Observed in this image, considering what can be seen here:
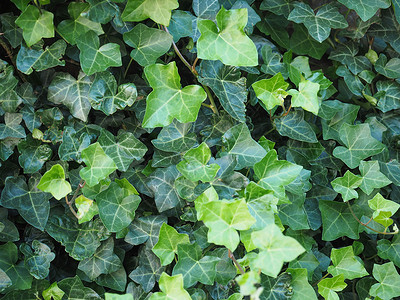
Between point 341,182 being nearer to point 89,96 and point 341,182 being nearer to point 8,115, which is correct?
point 89,96

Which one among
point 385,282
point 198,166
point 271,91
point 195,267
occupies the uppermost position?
point 271,91

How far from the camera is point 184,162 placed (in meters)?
1.07

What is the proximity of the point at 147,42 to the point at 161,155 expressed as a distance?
1.06 feet

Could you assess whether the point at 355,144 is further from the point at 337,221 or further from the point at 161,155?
the point at 161,155

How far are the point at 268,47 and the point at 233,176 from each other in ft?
1.48

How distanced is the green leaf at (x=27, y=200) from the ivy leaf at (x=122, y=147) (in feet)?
0.73

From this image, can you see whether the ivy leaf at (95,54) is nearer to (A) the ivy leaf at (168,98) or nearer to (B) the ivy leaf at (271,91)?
(A) the ivy leaf at (168,98)

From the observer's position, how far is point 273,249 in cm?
82

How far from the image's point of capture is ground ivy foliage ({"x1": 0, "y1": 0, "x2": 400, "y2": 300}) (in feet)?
3.46

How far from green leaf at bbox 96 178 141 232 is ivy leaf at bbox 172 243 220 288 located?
19 cm

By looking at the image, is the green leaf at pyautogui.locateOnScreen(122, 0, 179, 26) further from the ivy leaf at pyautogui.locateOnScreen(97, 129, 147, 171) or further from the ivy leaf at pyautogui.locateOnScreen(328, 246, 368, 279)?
the ivy leaf at pyautogui.locateOnScreen(328, 246, 368, 279)

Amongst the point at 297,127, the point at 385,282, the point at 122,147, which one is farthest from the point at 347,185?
the point at 122,147

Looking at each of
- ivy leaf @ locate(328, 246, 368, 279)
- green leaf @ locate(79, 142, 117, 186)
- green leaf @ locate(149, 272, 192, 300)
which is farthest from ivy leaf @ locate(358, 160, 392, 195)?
green leaf @ locate(79, 142, 117, 186)

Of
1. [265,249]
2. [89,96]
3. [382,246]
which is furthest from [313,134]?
[89,96]
